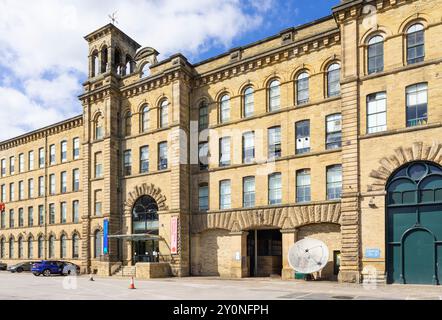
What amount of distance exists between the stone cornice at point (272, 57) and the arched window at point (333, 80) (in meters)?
1.60

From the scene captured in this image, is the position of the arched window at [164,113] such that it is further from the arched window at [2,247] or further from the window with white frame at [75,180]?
the arched window at [2,247]

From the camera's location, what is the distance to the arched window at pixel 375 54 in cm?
2698

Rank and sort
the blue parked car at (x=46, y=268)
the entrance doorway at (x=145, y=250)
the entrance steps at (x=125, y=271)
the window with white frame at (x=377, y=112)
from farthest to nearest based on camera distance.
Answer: the blue parked car at (x=46, y=268), the entrance doorway at (x=145, y=250), the entrance steps at (x=125, y=271), the window with white frame at (x=377, y=112)

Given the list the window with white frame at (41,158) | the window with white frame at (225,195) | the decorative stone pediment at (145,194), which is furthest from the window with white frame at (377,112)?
the window with white frame at (41,158)

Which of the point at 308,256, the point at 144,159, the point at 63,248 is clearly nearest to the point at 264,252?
the point at 308,256

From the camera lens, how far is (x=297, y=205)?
30.5 metres

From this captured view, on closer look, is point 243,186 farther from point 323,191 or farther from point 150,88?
point 150,88

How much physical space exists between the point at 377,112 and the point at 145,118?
21059 millimetres

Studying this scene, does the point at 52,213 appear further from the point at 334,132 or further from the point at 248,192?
the point at 334,132

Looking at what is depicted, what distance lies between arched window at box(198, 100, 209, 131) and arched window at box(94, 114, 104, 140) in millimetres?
10871

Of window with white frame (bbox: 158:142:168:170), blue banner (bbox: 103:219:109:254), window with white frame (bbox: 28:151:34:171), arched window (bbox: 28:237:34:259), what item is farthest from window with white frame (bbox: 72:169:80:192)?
window with white frame (bbox: 158:142:168:170)

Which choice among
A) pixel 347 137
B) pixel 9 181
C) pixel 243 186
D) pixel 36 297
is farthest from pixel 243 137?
pixel 9 181

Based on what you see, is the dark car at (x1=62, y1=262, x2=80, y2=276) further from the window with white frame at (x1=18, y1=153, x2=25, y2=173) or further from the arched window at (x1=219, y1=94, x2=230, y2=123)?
the arched window at (x1=219, y1=94, x2=230, y2=123)

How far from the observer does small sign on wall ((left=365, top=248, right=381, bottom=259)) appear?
25406 mm
